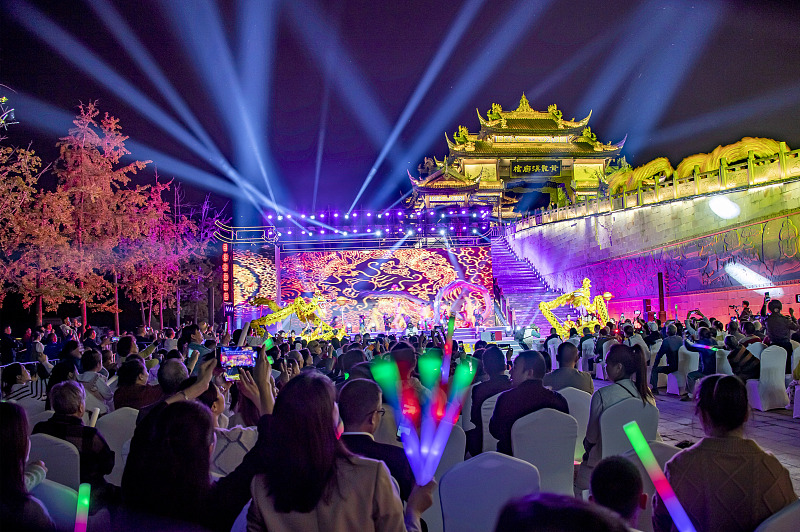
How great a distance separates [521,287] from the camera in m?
26.0

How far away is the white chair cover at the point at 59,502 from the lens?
86.8 inches

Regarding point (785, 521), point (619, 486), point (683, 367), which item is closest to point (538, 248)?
point (683, 367)

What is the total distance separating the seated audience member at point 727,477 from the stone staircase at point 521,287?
1875cm

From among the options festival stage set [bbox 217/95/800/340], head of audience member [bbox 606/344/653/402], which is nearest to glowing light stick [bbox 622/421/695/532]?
head of audience member [bbox 606/344/653/402]

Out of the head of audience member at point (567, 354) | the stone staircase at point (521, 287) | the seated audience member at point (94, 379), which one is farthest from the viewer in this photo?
the stone staircase at point (521, 287)

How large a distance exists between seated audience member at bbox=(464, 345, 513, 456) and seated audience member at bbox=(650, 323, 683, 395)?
18.0ft

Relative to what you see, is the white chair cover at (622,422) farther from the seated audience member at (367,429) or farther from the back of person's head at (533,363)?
the seated audience member at (367,429)

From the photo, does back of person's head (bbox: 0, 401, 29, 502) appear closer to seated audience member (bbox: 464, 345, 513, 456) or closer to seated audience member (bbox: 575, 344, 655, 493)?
seated audience member (bbox: 464, 345, 513, 456)

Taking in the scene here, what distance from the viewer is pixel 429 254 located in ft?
90.1

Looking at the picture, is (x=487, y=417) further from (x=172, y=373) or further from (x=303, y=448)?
(x=303, y=448)

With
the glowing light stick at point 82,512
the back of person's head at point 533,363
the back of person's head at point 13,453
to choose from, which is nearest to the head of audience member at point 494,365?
the back of person's head at point 533,363

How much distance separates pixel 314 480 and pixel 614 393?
8.73 feet

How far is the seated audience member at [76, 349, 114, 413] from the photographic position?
5082 millimetres

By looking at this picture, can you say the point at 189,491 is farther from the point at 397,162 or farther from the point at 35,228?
the point at 397,162
